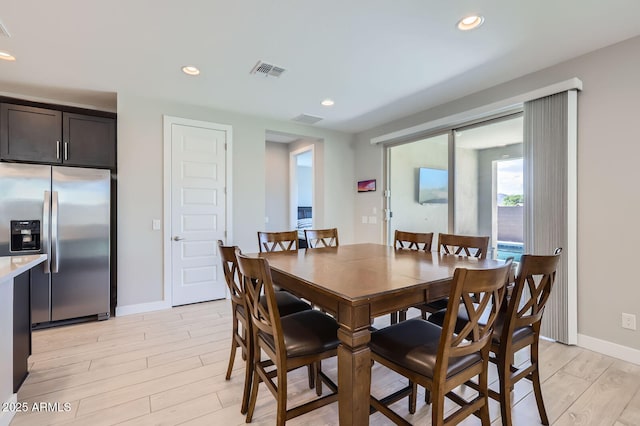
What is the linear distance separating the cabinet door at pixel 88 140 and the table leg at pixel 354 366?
3431mm

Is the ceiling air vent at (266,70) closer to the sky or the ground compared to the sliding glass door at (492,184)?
closer to the sky

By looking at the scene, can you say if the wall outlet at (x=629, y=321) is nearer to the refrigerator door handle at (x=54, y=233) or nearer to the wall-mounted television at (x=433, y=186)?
the wall-mounted television at (x=433, y=186)

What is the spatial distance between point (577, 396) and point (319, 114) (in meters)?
3.85

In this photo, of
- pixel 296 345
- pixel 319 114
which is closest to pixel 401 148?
pixel 319 114

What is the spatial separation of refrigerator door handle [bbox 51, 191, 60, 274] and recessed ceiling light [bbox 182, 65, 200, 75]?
182 cm

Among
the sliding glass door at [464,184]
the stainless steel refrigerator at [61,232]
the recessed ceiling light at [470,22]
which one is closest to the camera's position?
the recessed ceiling light at [470,22]

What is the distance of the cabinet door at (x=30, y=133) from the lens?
2.88m

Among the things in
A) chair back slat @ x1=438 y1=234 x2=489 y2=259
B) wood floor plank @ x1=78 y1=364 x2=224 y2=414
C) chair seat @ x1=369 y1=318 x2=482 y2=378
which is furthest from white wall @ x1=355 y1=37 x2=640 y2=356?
wood floor plank @ x1=78 y1=364 x2=224 y2=414

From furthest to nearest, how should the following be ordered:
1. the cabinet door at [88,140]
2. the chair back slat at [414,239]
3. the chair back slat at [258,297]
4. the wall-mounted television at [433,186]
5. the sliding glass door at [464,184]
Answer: the wall-mounted television at [433,186] < the sliding glass door at [464,184] < the cabinet door at [88,140] < the chair back slat at [414,239] < the chair back slat at [258,297]

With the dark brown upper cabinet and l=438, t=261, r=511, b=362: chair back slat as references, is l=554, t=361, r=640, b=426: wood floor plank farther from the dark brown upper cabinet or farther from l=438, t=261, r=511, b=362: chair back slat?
the dark brown upper cabinet

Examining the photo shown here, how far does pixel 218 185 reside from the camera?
156 inches

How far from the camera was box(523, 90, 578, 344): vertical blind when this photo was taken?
2582 millimetres

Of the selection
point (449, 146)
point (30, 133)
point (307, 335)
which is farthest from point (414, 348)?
point (30, 133)

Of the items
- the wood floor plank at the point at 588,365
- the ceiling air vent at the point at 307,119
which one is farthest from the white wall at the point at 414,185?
the wood floor plank at the point at 588,365
